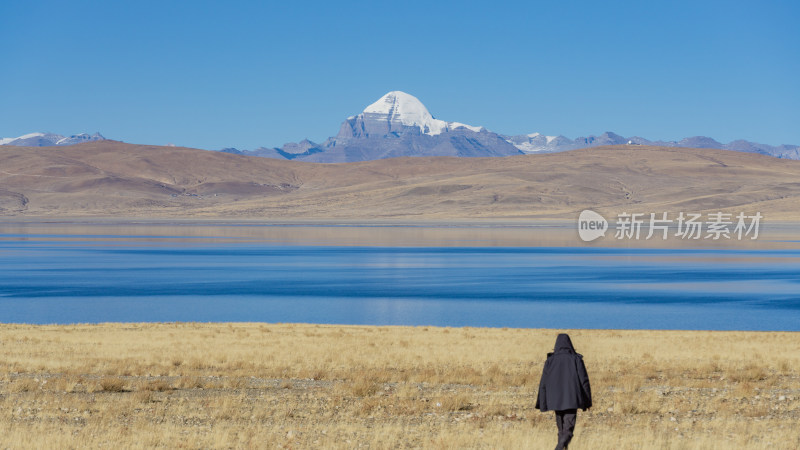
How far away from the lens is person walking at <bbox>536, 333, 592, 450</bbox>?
1044 cm

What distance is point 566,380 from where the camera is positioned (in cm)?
1049

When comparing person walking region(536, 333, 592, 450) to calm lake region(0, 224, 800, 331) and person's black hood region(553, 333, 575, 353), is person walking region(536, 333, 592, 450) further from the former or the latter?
calm lake region(0, 224, 800, 331)

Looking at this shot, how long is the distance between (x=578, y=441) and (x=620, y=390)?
564 cm

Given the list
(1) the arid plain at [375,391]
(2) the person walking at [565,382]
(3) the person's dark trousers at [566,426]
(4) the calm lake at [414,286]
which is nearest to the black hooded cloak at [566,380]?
(2) the person walking at [565,382]

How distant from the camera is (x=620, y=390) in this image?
17.5 m

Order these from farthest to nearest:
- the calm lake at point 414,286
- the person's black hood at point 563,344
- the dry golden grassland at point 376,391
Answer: the calm lake at point 414,286 → the dry golden grassland at point 376,391 → the person's black hood at point 563,344

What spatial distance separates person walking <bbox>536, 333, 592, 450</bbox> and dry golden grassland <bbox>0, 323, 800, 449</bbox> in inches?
56.5

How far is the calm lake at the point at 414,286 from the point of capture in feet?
132

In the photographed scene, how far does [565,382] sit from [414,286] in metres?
45.4

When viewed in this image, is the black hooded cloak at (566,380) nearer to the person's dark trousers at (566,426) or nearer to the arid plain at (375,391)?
the person's dark trousers at (566,426)

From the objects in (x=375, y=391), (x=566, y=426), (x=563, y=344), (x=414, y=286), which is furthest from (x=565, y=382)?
(x=414, y=286)

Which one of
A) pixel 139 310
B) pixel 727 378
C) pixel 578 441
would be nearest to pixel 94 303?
pixel 139 310

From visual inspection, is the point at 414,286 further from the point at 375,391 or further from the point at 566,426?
the point at 566,426

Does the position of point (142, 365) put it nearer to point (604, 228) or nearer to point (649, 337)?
point (649, 337)
